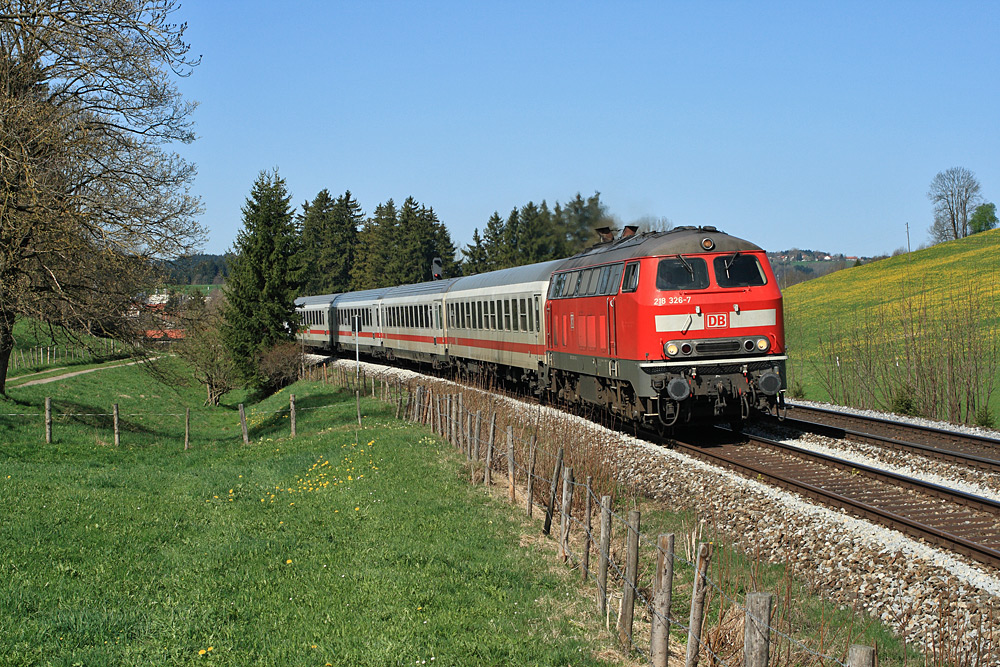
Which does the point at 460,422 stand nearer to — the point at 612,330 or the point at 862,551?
the point at 612,330

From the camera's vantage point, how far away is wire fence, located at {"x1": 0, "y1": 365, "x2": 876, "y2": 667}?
5.93m

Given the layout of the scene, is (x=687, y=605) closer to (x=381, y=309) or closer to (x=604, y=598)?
(x=604, y=598)

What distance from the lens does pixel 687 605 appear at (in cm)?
848

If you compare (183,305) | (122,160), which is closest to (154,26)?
(122,160)

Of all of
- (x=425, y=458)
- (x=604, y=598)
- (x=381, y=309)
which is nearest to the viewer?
(x=604, y=598)

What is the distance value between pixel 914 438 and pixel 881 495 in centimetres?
538

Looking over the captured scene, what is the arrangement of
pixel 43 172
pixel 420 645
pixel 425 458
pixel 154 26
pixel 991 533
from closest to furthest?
1. pixel 420 645
2. pixel 991 533
3. pixel 425 458
4. pixel 43 172
5. pixel 154 26

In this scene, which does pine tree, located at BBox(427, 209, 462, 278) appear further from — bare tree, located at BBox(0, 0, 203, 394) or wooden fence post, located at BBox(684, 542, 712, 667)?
wooden fence post, located at BBox(684, 542, 712, 667)

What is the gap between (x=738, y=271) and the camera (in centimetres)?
1488

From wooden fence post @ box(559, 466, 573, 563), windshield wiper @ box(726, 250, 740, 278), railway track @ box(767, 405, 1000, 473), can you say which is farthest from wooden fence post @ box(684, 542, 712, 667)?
windshield wiper @ box(726, 250, 740, 278)

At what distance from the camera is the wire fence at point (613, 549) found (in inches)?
234

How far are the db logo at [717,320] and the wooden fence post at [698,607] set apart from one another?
9.03 metres

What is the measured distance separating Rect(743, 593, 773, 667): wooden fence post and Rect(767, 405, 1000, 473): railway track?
9456 mm

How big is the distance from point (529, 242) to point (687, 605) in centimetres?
7003
